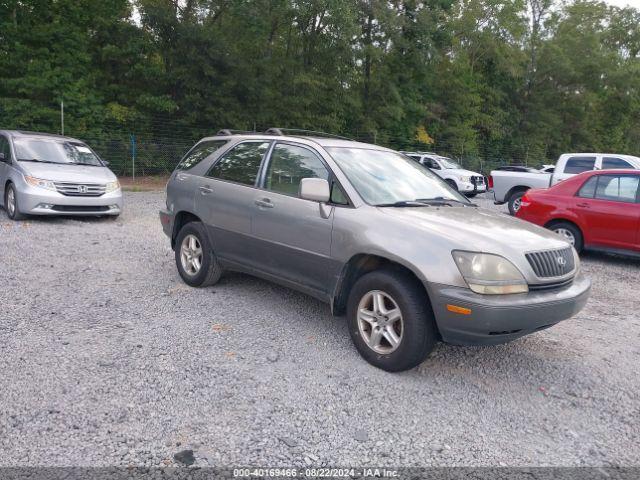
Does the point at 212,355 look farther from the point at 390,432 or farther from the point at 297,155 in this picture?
the point at 297,155

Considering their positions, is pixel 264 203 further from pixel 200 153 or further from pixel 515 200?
pixel 515 200

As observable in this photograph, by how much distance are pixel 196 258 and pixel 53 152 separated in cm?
632

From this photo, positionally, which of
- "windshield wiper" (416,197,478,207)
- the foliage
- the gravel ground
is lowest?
the gravel ground

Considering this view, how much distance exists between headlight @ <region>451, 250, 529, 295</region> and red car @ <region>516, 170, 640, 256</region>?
4681 mm

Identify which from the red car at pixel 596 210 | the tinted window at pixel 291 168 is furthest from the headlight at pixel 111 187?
the red car at pixel 596 210

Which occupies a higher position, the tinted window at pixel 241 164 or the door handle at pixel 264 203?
the tinted window at pixel 241 164

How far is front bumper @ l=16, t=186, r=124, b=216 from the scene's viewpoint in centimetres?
923

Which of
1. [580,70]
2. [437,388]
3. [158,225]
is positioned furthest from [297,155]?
[580,70]

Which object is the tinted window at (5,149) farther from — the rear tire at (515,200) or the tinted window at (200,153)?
the rear tire at (515,200)

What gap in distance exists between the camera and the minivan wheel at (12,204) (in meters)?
9.54

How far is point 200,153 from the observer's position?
5945 millimetres

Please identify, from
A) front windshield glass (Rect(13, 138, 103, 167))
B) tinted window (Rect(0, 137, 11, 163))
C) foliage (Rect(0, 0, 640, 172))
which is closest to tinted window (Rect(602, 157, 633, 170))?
front windshield glass (Rect(13, 138, 103, 167))

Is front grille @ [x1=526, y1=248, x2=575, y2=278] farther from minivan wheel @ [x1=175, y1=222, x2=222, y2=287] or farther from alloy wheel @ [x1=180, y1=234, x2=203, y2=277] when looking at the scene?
alloy wheel @ [x1=180, y1=234, x2=203, y2=277]

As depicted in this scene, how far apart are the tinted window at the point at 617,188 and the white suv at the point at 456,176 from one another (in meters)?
11.2
